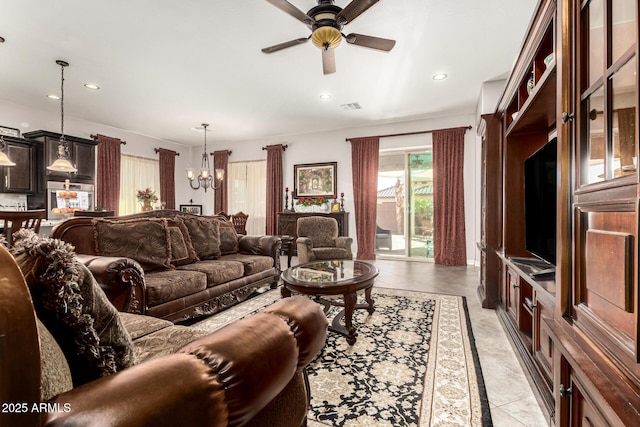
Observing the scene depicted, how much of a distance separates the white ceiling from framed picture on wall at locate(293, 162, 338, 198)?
123 centimetres

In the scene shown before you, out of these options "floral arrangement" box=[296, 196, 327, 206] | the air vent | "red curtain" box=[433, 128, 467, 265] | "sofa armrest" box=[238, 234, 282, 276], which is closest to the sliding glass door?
"red curtain" box=[433, 128, 467, 265]

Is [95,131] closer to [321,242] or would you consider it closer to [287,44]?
[321,242]

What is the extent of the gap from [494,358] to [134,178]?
7156mm

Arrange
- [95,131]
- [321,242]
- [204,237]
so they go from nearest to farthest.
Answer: [204,237]
[321,242]
[95,131]

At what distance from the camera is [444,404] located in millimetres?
1512

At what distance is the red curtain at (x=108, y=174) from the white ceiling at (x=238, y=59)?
20.1 inches

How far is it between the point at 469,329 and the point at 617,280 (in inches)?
70.6

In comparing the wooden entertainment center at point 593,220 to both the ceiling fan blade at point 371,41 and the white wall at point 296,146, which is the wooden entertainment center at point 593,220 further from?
→ the white wall at point 296,146

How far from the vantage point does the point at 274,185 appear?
6875 millimetres

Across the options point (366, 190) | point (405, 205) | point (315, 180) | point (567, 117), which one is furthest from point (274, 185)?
point (567, 117)

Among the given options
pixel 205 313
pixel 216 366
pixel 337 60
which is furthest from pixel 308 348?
pixel 337 60

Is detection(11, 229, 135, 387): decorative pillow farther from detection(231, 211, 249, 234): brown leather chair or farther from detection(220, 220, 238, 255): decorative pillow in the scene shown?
detection(231, 211, 249, 234): brown leather chair

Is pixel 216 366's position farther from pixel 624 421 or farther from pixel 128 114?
pixel 128 114

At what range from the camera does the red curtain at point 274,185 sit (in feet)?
22.4
